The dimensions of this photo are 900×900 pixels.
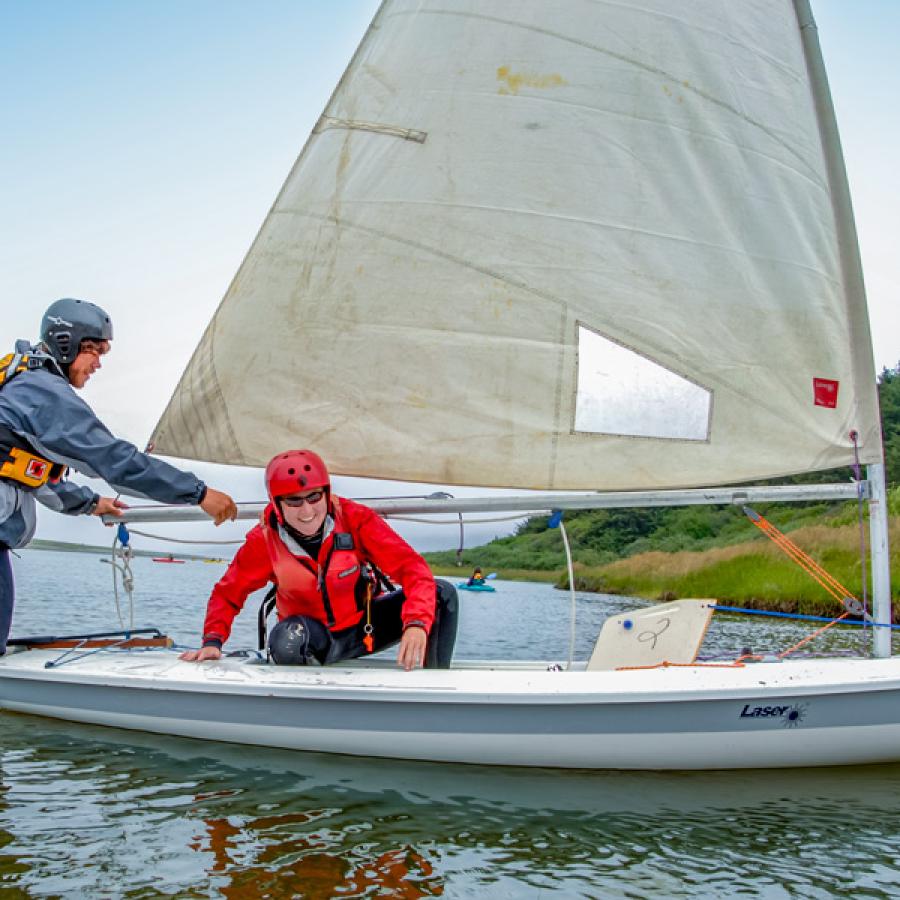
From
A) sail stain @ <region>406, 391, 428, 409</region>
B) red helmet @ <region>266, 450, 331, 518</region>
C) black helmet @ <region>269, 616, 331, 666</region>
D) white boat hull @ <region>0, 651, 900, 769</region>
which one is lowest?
white boat hull @ <region>0, 651, 900, 769</region>

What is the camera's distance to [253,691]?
15.8 feet

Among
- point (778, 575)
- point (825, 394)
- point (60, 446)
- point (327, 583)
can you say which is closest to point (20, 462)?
point (60, 446)

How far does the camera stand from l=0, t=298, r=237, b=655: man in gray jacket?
4.67 m

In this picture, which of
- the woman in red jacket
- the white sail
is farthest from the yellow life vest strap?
the white sail

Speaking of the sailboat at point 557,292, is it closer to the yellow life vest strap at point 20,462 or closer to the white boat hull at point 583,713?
the white boat hull at point 583,713

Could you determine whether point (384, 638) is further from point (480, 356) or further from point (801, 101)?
point (801, 101)

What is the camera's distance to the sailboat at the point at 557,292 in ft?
18.4

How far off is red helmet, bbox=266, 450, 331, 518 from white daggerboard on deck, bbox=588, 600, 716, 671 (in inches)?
79.3

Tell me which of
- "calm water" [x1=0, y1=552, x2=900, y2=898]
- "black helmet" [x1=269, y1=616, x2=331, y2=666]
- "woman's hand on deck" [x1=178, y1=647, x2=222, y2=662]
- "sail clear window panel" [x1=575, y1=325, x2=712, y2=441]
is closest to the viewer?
"calm water" [x1=0, y1=552, x2=900, y2=898]

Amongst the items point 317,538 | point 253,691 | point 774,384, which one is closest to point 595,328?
point 774,384

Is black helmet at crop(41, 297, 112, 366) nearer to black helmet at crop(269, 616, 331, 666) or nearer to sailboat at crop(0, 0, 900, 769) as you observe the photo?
sailboat at crop(0, 0, 900, 769)

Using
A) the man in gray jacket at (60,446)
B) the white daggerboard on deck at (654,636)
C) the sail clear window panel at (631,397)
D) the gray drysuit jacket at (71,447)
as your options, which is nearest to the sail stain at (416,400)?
the sail clear window panel at (631,397)

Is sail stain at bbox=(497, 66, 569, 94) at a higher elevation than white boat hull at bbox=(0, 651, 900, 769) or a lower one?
higher

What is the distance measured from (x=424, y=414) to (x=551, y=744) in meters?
2.02
